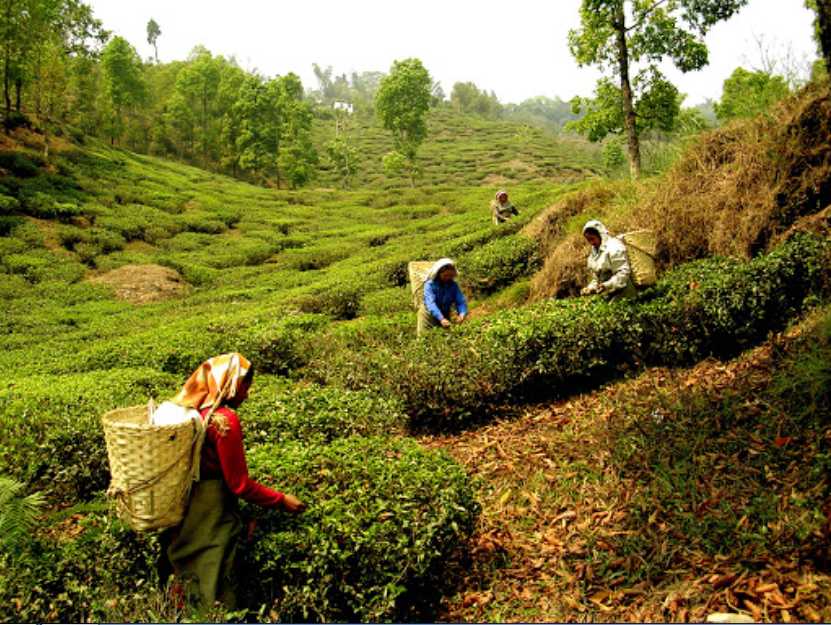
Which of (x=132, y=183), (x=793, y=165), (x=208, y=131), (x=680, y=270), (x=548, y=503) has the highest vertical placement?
(x=208, y=131)

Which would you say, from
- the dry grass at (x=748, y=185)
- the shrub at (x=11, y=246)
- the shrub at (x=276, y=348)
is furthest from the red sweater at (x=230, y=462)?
the shrub at (x=11, y=246)

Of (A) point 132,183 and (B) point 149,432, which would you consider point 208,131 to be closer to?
(A) point 132,183

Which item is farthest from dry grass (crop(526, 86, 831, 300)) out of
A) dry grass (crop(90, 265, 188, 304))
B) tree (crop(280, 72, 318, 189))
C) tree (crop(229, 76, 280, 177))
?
tree (crop(229, 76, 280, 177))

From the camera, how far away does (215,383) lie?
3564 mm

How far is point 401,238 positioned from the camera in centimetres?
2500

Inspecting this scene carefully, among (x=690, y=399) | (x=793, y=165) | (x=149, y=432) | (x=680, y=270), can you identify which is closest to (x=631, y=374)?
(x=690, y=399)

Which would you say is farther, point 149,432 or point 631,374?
point 631,374

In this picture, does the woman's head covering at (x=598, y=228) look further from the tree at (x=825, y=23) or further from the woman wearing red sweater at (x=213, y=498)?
the woman wearing red sweater at (x=213, y=498)

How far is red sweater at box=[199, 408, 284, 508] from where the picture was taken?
135 inches

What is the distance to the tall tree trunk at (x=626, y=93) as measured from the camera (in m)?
14.4

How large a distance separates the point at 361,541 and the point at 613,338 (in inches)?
167

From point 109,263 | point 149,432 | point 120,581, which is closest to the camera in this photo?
point 149,432

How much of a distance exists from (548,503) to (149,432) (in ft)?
10.2

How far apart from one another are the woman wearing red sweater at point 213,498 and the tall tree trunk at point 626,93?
510 inches
